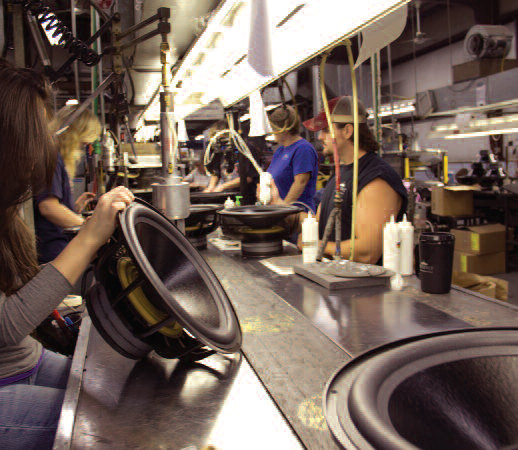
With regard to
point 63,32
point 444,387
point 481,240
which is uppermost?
point 63,32

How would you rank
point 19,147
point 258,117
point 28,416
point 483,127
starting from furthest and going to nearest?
1. point 483,127
2. point 258,117
3. point 19,147
4. point 28,416

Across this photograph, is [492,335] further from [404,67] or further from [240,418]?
[404,67]

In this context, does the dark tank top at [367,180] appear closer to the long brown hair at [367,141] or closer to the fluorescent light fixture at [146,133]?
the long brown hair at [367,141]

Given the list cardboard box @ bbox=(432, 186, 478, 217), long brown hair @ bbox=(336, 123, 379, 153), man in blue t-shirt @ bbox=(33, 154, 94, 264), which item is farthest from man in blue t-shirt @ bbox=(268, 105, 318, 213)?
cardboard box @ bbox=(432, 186, 478, 217)

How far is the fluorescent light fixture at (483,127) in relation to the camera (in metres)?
4.75

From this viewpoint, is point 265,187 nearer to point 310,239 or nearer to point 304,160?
point 310,239

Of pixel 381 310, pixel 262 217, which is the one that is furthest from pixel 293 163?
pixel 381 310

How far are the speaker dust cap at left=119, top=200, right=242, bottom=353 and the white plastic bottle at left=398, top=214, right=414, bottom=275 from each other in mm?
785

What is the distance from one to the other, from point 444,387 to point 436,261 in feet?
3.04

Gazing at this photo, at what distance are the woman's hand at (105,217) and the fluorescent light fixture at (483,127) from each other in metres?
4.62

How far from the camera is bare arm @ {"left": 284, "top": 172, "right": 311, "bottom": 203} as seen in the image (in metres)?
3.60

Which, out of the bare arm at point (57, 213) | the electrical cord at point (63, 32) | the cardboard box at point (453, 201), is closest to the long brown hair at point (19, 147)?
the electrical cord at point (63, 32)

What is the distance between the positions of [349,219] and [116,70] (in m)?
1.27

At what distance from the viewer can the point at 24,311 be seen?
1.00m
